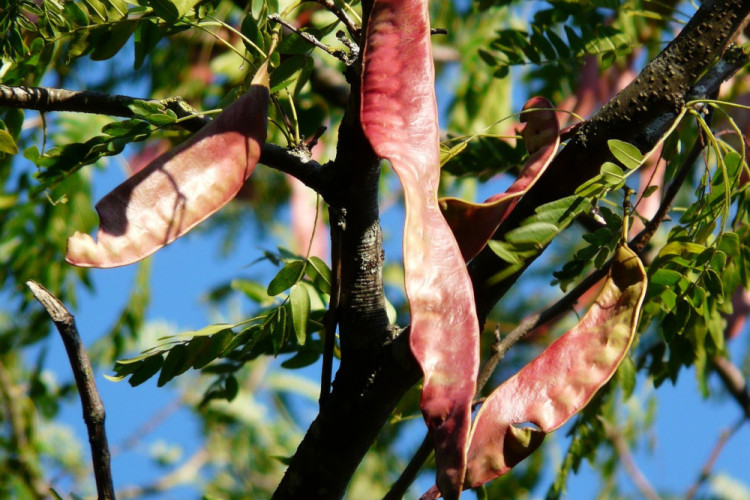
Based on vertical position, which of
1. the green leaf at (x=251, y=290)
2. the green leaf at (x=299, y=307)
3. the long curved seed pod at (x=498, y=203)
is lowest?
the green leaf at (x=251, y=290)

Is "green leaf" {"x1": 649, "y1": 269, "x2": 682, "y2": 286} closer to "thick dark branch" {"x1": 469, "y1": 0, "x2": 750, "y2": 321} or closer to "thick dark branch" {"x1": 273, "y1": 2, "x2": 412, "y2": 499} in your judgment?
"thick dark branch" {"x1": 469, "y1": 0, "x2": 750, "y2": 321}

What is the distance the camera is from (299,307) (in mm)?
1092

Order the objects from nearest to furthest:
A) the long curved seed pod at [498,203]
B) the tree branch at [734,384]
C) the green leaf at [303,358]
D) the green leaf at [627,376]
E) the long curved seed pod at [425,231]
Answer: the long curved seed pod at [425,231] < the long curved seed pod at [498,203] < the green leaf at [303,358] < the green leaf at [627,376] < the tree branch at [734,384]

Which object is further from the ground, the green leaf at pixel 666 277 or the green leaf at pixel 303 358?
the green leaf at pixel 666 277

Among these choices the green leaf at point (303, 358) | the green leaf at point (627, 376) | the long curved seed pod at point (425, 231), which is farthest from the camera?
the green leaf at point (627, 376)

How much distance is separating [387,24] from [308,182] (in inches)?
7.4

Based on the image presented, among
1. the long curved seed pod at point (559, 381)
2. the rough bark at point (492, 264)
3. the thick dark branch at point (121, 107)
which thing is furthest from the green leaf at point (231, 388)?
the long curved seed pod at point (559, 381)

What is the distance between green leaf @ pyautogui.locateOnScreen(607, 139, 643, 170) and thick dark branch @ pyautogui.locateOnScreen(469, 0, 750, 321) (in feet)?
0.12

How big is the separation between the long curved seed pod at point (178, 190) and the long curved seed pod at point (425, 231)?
114mm

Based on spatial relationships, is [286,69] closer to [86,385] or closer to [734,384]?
[86,385]

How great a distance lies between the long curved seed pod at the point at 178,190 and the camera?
2.59 feet

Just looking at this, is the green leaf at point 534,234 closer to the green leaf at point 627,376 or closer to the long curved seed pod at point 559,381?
the long curved seed pod at point 559,381

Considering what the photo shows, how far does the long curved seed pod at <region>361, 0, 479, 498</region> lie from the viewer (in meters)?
0.72

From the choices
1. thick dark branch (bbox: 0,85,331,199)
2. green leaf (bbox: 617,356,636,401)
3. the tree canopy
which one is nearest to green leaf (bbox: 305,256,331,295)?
the tree canopy
